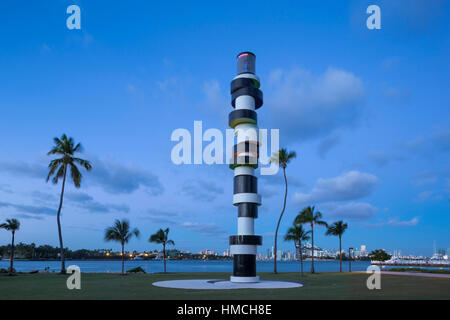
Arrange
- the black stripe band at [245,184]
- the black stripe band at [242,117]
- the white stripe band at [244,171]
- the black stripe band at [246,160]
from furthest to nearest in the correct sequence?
1. the black stripe band at [242,117]
2. the white stripe band at [244,171]
3. the black stripe band at [246,160]
4. the black stripe band at [245,184]

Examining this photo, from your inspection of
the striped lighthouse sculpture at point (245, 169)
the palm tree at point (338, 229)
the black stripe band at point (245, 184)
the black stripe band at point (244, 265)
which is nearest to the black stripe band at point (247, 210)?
the striped lighthouse sculpture at point (245, 169)

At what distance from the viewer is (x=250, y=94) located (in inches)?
1145

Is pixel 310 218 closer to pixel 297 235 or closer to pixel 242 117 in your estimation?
pixel 297 235

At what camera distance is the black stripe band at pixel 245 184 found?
91.6 ft

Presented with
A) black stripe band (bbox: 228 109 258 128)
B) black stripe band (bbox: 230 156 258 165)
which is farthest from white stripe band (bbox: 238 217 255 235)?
black stripe band (bbox: 228 109 258 128)

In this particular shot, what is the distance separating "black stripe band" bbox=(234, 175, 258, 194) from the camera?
27.9 metres

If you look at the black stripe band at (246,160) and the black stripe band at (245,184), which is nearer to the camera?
the black stripe band at (245,184)

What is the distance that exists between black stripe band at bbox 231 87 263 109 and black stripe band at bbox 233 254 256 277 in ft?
43.3

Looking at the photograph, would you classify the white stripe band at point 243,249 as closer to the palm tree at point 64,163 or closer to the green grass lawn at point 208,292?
the green grass lawn at point 208,292

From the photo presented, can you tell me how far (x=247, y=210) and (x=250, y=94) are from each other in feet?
32.5

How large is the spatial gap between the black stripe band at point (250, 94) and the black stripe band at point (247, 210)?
9.03 m

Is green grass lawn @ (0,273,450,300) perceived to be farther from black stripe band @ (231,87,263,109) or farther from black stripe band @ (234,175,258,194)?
black stripe band @ (231,87,263,109)

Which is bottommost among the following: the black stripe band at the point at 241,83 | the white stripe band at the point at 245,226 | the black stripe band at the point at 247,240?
the black stripe band at the point at 247,240
